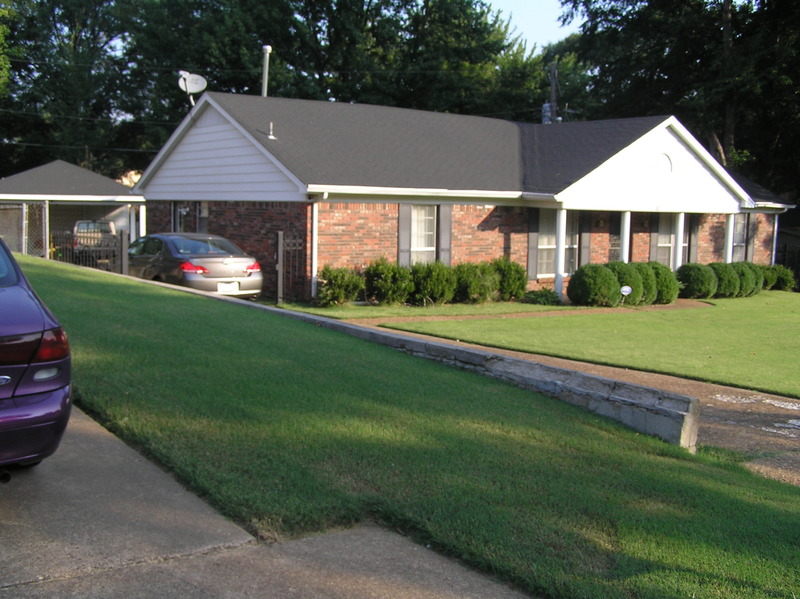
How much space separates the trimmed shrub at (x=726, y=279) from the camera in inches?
922

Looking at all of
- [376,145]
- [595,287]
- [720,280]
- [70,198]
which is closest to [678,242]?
[720,280]

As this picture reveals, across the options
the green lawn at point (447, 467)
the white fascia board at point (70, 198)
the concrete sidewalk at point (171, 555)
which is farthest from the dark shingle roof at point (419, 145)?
the concrete sidewalk at point (171, 555)

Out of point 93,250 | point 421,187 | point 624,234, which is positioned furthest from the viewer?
point 624,234

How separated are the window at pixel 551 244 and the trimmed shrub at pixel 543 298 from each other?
169 cm

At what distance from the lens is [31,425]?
4332 millimetres

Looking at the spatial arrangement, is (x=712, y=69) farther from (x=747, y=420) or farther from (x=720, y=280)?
A: (x=747, y=420)

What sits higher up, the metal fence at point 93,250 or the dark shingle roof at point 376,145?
the dark shingle roof at point 376,145

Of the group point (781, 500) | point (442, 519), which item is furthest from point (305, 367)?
point (781, 500)

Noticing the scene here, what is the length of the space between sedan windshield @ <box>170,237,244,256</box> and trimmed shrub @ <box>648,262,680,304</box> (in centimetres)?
1061

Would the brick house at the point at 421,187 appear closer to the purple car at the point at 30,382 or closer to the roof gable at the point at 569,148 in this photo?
the roof gable at the point at 569,148

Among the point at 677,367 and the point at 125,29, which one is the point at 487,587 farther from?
the point at 125,29

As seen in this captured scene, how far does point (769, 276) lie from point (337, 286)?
1612 centimetres

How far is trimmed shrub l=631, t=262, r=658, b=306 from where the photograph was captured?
20578 millimetres

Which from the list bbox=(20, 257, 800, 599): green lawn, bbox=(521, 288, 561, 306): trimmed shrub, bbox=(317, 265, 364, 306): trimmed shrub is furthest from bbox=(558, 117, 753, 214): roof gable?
bbox=(20, 257, 800, 599): green lawn
